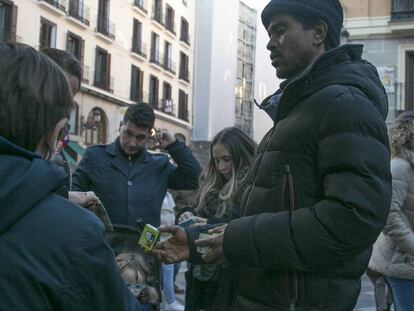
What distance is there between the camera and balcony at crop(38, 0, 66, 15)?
2621cm

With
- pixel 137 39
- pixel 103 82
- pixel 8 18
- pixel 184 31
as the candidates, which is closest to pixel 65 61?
pixel 8 18

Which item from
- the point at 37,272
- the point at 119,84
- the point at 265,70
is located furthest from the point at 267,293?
the point at 265,70

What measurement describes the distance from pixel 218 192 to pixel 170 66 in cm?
3589

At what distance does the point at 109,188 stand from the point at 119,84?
29.2 metres

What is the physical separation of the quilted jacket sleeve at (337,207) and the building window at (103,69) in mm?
29404

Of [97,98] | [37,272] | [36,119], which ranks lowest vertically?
[37,272]

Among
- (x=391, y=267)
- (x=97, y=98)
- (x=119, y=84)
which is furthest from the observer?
(x=119, y=84)

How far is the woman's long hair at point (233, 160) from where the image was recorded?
14.7ft

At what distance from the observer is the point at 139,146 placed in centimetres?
449

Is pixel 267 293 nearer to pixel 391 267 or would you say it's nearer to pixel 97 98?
pixel 391 267

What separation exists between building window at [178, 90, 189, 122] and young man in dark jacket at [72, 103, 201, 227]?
36744 mm

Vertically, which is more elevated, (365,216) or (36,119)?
(36,119)

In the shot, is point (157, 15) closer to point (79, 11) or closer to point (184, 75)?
point (184, 75)

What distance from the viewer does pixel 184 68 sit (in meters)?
42.2
